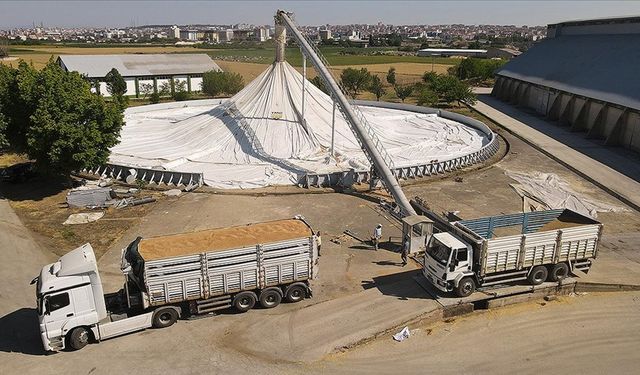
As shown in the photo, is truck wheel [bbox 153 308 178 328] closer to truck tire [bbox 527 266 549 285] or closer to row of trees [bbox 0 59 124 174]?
truck tire [bbox 527 266 549 285]

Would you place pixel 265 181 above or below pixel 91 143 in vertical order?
below

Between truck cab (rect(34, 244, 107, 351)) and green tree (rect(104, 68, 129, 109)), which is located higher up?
green tree (rect(104, 68, 129, 109))

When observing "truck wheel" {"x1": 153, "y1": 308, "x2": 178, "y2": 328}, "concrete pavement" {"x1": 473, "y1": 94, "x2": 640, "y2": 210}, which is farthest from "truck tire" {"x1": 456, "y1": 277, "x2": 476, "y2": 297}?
"concrete pavement" {"x1": 473, "y1": 94, "x2": 640, "y2": 210}

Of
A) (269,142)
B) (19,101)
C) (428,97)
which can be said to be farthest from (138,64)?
(19,101)

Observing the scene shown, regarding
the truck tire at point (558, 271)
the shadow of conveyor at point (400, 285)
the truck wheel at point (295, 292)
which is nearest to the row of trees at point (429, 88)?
Result: the shadow of conveyor at point (400, 285)

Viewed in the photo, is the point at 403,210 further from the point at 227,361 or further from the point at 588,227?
the point at 227,361

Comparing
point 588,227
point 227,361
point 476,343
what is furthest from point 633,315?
point 227,361
